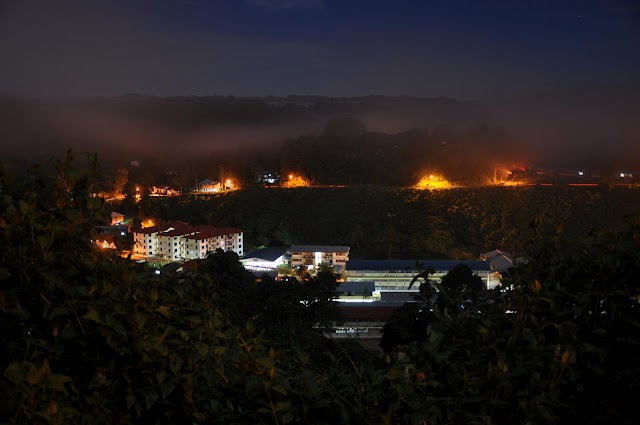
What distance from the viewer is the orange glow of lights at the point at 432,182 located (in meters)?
29.4

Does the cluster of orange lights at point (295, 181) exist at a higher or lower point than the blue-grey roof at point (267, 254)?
higher

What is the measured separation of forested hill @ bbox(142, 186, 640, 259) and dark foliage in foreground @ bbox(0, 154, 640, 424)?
1985 centimetres

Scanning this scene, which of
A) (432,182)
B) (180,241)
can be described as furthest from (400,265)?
(432,182)

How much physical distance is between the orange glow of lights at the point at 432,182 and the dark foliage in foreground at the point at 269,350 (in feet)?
92.7

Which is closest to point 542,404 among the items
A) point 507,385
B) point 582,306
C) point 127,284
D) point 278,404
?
point 507,385

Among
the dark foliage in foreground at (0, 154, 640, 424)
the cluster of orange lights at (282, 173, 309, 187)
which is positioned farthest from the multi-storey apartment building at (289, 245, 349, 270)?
the dark foliage in foreground at (0, 154, 640, 424)

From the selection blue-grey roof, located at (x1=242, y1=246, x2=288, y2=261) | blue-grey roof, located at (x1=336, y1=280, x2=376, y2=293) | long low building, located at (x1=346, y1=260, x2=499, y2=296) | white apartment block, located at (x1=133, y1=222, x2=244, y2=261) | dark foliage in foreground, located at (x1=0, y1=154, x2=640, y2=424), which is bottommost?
blue-grey roof, located at (x1=336, y1=280, x2=376, y2=293)

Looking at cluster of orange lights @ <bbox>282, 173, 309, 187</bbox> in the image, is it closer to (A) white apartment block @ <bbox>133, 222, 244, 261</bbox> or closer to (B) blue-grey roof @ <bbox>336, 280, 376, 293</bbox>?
(A) white apartment block @ <bbox>133, 222, 244, 261</bbox>

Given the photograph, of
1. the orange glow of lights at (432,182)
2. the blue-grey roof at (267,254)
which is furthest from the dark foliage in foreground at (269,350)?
the orange glow of lights at (432,182)

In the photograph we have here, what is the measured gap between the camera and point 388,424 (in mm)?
1087

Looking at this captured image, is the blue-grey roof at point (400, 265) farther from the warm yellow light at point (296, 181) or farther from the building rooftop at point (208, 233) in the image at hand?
the warm yellow light at point (296, 181)

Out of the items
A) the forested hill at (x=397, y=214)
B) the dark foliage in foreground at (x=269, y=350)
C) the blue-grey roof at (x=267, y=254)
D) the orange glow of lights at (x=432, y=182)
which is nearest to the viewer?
the dark foliage in foreground at (x=269, y=350)

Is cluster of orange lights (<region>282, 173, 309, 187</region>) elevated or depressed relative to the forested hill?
elevated

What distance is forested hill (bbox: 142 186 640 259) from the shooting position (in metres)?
23.6
